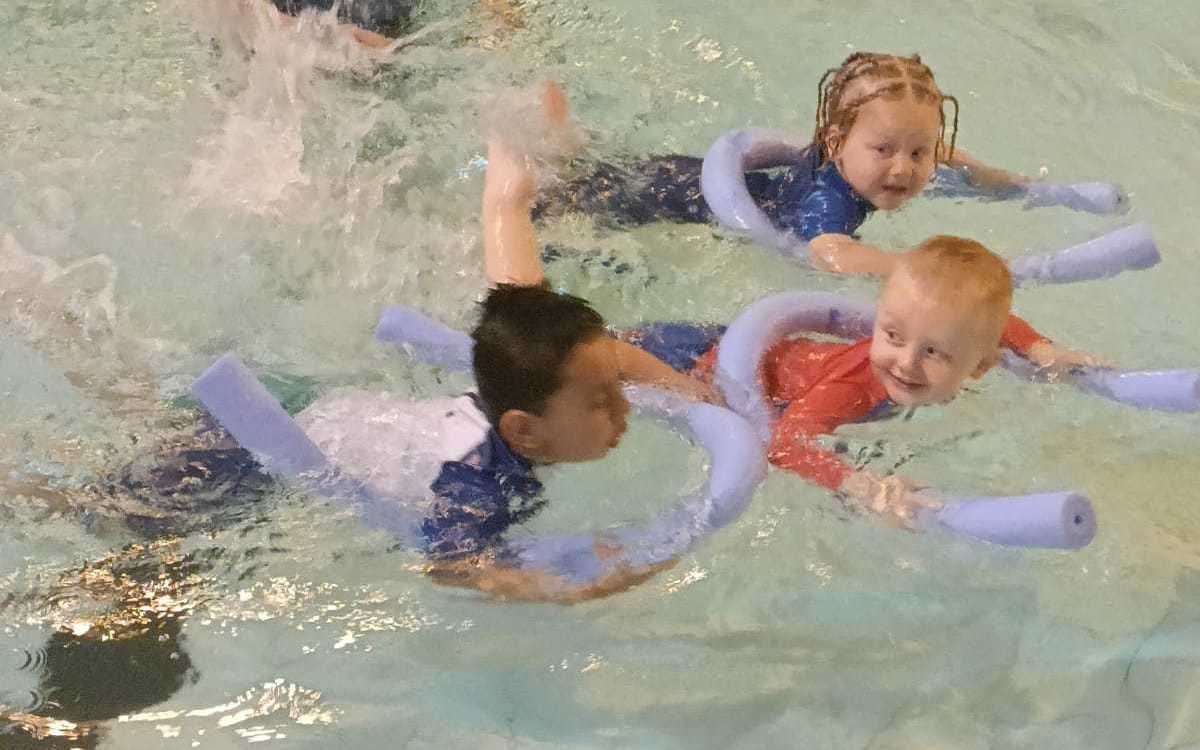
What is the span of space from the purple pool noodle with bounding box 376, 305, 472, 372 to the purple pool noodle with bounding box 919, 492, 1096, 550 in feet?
2.91

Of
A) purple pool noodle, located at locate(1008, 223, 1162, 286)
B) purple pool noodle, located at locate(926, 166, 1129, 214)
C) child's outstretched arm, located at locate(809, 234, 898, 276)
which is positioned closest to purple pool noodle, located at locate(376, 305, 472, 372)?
child's outstretched arm, located at locate(809, 234, 898, 276)

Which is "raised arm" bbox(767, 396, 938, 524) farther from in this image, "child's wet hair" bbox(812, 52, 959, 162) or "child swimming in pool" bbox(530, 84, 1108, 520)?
"child's wet hair" bbox(812, 52, 959, 162)

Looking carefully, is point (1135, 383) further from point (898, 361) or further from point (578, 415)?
point (578, 415)

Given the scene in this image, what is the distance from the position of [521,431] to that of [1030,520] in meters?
0.76

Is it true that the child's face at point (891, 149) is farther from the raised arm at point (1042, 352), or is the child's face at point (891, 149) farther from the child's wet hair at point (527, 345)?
the child's wet hair at point (527, 345)

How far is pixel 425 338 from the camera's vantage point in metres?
2.20

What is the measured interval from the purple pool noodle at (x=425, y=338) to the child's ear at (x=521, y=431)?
0.96ft

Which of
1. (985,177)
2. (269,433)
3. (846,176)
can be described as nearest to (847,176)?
(846,176)

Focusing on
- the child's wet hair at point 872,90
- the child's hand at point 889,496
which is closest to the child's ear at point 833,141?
the child's wet hair at point 872,90

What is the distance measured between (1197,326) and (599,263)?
1.33m

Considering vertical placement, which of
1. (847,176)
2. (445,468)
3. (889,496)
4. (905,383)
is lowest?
(889,496)

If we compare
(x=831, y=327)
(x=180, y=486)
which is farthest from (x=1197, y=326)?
(x=180, y=486)

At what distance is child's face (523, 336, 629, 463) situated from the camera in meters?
1.81

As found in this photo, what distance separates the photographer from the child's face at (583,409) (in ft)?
5.93
